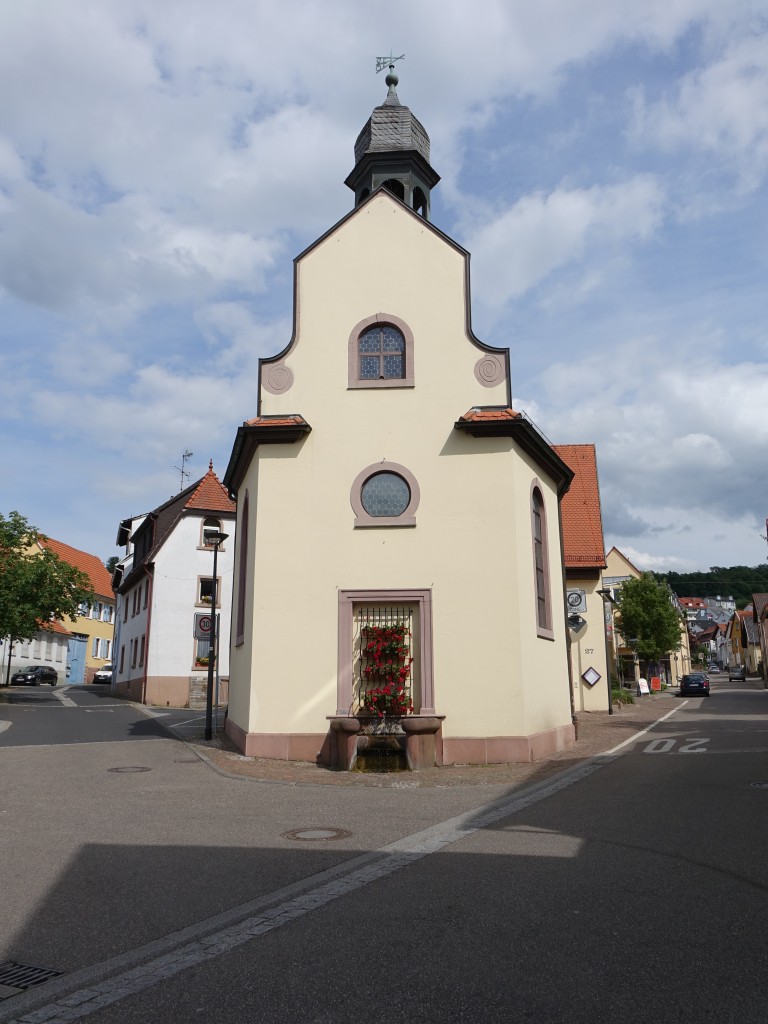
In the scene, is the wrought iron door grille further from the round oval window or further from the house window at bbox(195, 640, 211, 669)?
the house window at bbox(195, 640, 211, 669)

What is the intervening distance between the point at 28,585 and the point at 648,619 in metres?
36.8

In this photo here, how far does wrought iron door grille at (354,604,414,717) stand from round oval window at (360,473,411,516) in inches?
66.5

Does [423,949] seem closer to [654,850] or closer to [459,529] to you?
[654,850]

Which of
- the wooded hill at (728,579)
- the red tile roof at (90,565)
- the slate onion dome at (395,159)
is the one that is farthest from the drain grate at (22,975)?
the wooded hill at (728,579)

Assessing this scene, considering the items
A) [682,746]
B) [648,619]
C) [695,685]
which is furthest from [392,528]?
[648,619]

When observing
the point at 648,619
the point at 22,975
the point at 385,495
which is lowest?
the point at 22,975

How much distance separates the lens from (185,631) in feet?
118

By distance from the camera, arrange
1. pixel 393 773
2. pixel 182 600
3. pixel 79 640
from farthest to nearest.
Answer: pixel 79 640, pixel 182 600, pixel 393 773

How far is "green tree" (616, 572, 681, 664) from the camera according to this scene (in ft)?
178

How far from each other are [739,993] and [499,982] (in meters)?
1.16

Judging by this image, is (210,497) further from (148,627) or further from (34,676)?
(34,676)

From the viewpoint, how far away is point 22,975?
463cm

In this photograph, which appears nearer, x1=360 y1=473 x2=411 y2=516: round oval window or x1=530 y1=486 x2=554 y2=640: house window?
x1=360 y1=473 x2=411 y2=516: round oval window

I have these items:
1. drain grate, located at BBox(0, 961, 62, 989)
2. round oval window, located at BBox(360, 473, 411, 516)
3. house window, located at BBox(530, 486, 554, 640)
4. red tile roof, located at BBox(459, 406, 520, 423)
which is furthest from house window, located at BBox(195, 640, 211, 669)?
drain grate, located at BBox(0, 961, 62, 989)
